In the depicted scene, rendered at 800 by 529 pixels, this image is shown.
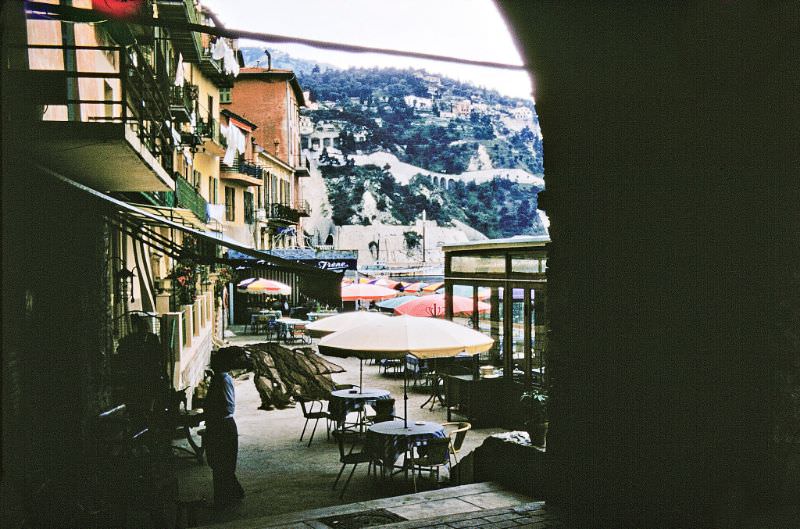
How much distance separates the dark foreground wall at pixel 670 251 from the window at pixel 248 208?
3404 cm

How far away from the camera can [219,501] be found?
7766mm

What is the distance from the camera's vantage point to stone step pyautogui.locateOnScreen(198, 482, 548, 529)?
221 inches

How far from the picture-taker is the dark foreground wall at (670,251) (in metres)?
4.18

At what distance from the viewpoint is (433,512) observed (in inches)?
251

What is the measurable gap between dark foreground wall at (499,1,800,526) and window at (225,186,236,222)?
31.0m

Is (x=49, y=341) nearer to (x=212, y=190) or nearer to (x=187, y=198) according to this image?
(x=187, y=198)

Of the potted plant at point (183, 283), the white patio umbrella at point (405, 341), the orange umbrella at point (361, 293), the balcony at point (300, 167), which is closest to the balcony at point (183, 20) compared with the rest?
the potted plant at point (183, 283)

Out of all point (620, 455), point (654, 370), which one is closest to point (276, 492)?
point (620, 455)

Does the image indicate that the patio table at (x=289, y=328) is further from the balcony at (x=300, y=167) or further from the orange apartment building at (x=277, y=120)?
the balcony at (x=300, y=167)

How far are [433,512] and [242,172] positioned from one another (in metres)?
31.7

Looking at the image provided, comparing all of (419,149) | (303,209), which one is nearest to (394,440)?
(303,209)

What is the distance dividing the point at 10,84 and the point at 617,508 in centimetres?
526

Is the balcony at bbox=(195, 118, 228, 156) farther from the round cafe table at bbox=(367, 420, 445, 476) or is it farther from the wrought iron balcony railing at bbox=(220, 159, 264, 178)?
the round cafe table at bbox=(367, 420, 445, 476)

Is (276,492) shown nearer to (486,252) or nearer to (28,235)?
(28,235)
